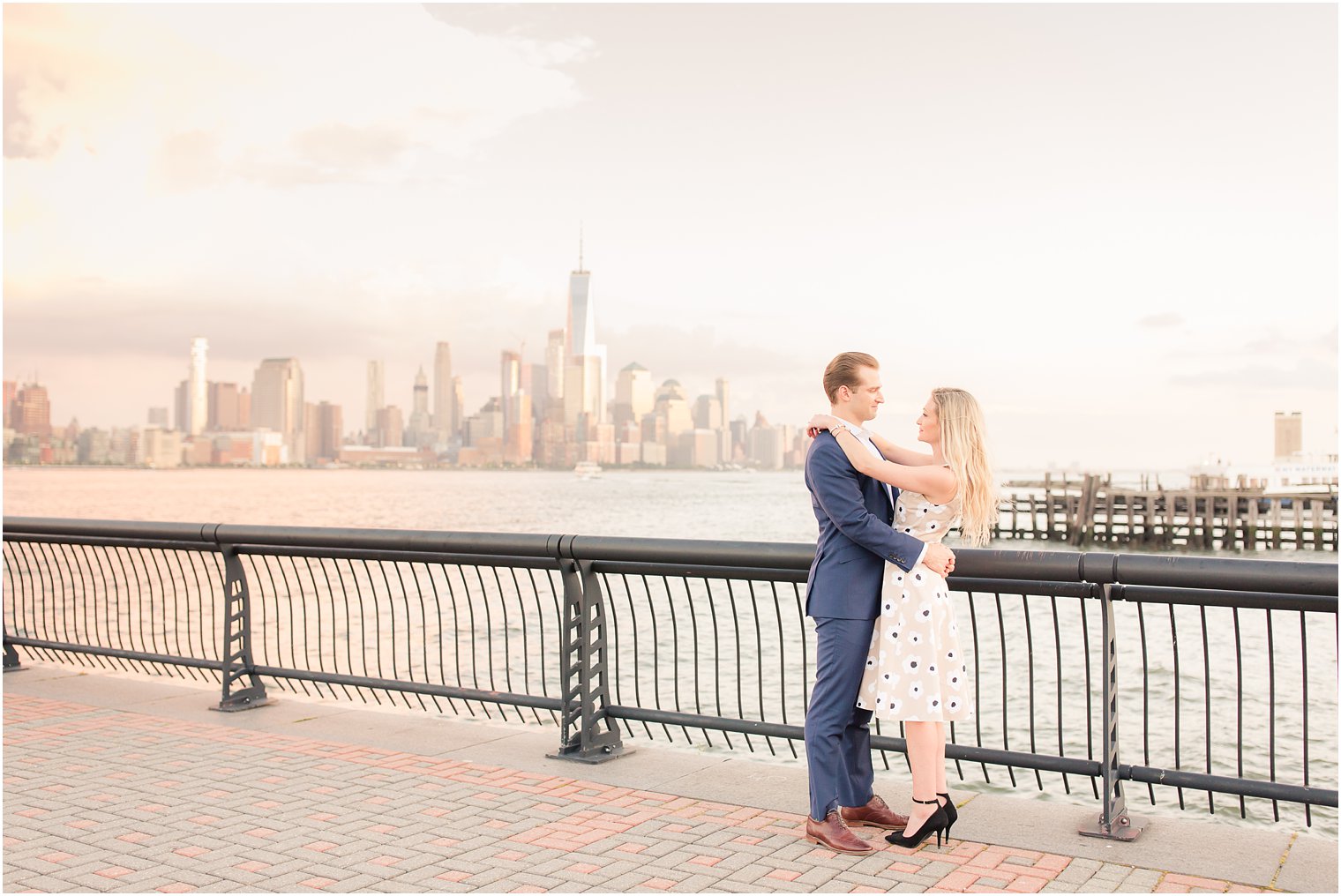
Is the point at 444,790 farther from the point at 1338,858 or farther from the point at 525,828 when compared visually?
the point at 1338,858

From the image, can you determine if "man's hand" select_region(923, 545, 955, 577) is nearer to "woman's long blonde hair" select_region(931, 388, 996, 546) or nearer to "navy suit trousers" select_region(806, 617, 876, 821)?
"woman's long blonde hair" select_region(931, 388, 996, 546)

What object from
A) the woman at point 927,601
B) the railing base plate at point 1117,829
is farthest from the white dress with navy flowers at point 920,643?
the railing base plate at point 1117,829

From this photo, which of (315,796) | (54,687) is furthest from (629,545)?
(54,687)

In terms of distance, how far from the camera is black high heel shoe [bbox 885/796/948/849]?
4824mm

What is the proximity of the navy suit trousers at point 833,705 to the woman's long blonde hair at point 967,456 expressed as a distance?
0.63 metres

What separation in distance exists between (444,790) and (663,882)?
184 centimetres

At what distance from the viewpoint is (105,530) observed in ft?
28.6

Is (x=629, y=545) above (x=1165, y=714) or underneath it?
above

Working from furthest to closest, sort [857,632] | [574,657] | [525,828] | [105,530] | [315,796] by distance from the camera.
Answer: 1. [105,530]
2. [574,657]
3. [315,796]
4. [525,828]
5. [857,632]

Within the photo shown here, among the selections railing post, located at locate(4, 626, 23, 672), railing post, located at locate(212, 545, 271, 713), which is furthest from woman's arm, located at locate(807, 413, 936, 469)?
railing post, located at locate(4, 626, 23, 672)

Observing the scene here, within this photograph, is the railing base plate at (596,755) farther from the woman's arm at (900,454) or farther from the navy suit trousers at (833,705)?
the woman's arm at (900,454)

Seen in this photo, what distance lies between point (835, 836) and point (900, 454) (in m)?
1.61

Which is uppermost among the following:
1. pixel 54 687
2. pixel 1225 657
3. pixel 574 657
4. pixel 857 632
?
pixel 857 632

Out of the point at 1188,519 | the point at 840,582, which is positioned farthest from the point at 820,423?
the point at 1188,519
